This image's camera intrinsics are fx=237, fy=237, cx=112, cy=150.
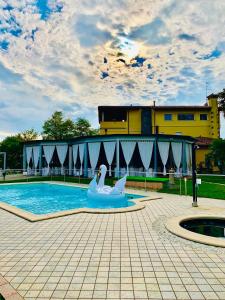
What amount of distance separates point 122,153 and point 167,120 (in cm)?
1319

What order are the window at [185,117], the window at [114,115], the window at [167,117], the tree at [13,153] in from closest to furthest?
the window at [114,115] < the window at [167,117] < the window at [185,117] < the tree at [13,153]

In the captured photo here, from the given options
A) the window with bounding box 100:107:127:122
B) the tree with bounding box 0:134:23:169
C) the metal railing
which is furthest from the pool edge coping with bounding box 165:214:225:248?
the tree with bounding box 0:134:23:169

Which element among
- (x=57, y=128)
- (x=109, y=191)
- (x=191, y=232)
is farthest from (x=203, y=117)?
(x=191, y=232)

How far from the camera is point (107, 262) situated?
499 centimetres

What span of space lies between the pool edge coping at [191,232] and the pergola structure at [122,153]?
1179cm

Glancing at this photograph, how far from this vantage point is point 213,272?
453cm

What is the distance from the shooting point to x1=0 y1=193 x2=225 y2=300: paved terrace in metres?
3.90

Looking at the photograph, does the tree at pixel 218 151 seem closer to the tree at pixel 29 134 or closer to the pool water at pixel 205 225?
the pool water at pixel 205 225

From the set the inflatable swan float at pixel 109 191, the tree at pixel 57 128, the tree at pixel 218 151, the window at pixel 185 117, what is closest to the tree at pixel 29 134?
the tree at pixel 57 128

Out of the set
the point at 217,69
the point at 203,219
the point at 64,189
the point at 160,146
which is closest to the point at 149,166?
the point at 160,146

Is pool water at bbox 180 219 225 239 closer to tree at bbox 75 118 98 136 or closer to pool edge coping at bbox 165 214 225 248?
pool edge coping at bbox 165 214 225 248

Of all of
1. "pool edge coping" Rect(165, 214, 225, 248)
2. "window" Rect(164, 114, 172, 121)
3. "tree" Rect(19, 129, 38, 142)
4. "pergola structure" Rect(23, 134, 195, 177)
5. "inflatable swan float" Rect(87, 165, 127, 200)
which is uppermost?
"window" Rect(164, 114, 172, 121)

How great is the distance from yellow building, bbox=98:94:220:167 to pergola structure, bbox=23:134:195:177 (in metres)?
6.78

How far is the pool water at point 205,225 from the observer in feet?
26.8
